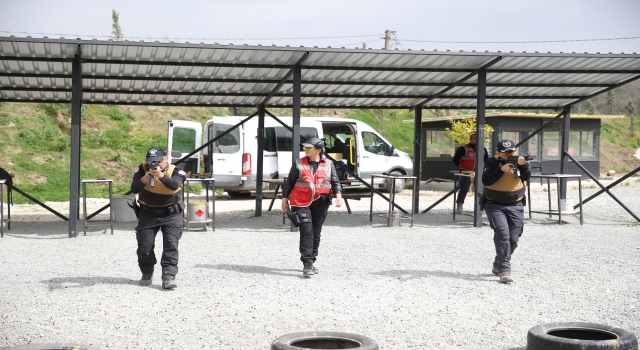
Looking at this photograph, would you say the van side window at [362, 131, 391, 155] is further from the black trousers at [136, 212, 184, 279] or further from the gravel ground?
the black trousers at [136, 212, 184, 279]

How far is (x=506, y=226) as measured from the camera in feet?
26.2

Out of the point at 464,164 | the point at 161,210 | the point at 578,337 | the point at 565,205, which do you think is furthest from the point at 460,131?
the point at 578,337

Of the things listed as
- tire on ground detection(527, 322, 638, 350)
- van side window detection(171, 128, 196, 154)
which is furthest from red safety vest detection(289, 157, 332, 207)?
van side window detection(171, 128, 196, 154)

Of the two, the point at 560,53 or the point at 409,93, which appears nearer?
the point at 560,53

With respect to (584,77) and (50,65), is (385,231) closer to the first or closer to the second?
(584,77)

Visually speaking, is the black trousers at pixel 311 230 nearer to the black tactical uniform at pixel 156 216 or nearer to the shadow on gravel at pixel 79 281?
the black tactical uniform at pixel 156 216

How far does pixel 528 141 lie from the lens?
28781 millimetres

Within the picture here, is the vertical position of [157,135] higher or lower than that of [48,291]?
higher

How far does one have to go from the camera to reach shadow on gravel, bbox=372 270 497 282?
8008mm

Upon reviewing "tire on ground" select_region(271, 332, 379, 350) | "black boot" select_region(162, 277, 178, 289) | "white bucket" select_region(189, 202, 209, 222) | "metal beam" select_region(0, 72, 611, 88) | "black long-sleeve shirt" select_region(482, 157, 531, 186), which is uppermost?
"metal beam" select_region(0, 72, 611, 88)

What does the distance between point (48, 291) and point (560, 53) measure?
28.7ft

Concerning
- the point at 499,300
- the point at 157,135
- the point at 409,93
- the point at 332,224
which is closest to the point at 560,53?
the point at 409,93

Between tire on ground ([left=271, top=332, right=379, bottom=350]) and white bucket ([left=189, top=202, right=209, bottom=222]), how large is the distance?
26.0 feet

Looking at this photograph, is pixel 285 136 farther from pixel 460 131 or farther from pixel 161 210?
pixel 161 210
